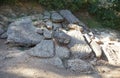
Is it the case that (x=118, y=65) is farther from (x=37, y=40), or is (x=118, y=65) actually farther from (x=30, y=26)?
(x=30, y=26)

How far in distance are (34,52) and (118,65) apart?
1.89 m

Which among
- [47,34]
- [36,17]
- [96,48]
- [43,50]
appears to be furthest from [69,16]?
[43,50]

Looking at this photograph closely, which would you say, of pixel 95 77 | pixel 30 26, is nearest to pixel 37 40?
pixel 30 26

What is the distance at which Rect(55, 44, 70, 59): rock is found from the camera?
18.7ft

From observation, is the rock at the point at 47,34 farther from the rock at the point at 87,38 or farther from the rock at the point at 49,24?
the rock at the point at 87,38

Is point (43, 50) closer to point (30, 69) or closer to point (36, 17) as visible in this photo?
point (30, 69)

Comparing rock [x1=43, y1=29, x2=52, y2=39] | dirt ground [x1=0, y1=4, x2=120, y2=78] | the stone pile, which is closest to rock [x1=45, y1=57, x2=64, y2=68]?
the stone pile

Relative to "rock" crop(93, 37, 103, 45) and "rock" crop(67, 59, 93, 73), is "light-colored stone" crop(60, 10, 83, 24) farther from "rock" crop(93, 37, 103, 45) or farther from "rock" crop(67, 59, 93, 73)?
"rock" crop(67, 59, 93, 73)

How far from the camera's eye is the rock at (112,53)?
19.8ft

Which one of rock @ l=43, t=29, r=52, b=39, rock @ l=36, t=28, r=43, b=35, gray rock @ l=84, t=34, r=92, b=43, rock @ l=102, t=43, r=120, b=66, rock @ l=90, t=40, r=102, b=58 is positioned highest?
rock @ l=43, t=29, r=52, b=39

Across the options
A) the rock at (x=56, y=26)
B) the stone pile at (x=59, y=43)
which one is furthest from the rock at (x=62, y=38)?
the rock at (x=56, y=26)

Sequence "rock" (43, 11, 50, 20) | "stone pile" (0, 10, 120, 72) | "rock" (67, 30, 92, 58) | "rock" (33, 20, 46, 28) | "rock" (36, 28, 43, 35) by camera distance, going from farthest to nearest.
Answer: "rock" (43, 11, 50, 20) → "rock" (33, 20, 46, 28) → "rock" (36, 28, 43, 35) → "rock" (67, 30, 92, 58) → "stone pile" (0, 10, 120, 72)

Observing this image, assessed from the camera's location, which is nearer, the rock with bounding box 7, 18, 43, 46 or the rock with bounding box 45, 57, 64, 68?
the rock with bounding box 45, 57, 64, 68

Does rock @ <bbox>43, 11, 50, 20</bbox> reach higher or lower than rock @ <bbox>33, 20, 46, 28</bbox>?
lower
